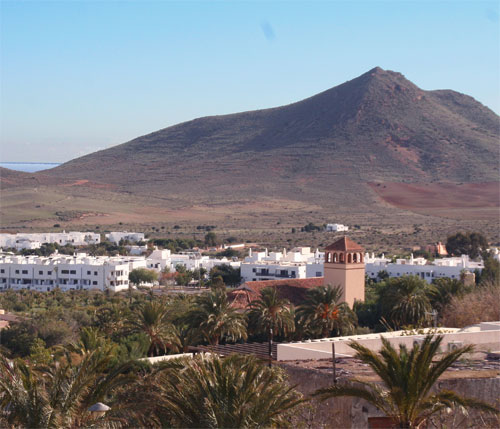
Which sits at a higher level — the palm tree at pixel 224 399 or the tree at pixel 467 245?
the palm tree at pixel 224 399

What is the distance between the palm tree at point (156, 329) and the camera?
2403 cm

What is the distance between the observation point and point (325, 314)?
26.0 meters

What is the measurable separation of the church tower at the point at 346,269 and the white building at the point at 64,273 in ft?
79.6

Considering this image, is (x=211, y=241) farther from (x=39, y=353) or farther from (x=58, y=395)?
(x=58, y=395)

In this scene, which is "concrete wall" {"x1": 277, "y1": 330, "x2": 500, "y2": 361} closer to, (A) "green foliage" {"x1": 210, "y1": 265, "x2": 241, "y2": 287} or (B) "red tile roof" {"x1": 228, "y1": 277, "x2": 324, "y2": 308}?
(B) "red tile roof" {"x1": 228, "y1": 277, "x2": 324, "y2": 308}

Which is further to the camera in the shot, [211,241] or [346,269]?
[211,241]

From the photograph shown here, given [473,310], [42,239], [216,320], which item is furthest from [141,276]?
[473,310]

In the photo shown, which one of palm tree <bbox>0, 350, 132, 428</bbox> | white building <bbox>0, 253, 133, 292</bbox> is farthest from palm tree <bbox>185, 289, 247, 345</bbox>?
white building <bbox>0, 253, 133, 292</bbox>

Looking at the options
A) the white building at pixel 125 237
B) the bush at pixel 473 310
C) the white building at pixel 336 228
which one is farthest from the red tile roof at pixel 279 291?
the white building at pixel 336 228

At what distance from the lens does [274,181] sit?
134m

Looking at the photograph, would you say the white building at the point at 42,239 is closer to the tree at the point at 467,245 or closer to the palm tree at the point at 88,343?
the tree at the point at 467,245

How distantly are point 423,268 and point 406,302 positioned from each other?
78.5 feet

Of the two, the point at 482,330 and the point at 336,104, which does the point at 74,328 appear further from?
the point at 336,104

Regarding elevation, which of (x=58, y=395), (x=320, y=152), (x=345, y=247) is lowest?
(x=58, y=395)
